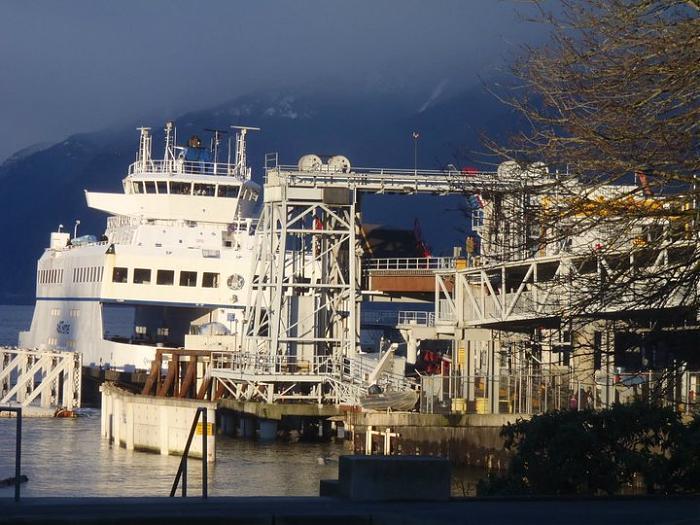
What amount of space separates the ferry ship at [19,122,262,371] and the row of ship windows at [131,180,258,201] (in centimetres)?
5

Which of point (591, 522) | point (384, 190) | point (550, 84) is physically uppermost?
point (384, 190)

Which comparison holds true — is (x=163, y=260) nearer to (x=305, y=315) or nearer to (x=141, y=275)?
(x=141, y=275)

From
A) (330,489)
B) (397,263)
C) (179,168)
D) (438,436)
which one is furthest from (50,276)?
(330,489)

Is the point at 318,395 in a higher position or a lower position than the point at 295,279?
lower

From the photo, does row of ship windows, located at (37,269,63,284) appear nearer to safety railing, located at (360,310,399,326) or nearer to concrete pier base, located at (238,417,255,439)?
safety railing, located at (360,310,399,326)

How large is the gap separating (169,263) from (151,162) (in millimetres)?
7807

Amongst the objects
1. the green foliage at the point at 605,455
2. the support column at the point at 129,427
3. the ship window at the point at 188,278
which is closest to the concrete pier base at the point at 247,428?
the support column at the point at 129,427

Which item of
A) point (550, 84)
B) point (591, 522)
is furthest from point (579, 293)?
point (591, 522)

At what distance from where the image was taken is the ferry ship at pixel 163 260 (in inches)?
2672

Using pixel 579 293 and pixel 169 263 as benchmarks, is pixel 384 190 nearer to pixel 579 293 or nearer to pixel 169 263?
pixel 169 263

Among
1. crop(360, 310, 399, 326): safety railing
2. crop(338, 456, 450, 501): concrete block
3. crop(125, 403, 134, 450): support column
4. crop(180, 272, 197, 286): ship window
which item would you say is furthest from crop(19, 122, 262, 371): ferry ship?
crop(338, 456, 450, 501): concrete block

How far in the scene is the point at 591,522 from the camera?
15242 millimetres

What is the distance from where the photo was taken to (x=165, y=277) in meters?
68.3

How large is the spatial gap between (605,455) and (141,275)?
166 feet
